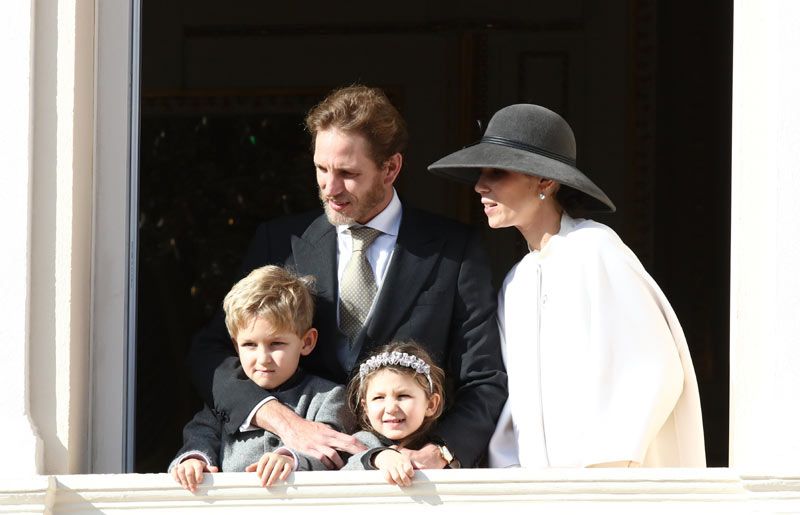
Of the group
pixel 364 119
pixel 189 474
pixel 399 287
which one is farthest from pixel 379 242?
pixel 189 474

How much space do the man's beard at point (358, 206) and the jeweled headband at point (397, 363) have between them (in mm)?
402

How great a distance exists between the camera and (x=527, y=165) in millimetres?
4129

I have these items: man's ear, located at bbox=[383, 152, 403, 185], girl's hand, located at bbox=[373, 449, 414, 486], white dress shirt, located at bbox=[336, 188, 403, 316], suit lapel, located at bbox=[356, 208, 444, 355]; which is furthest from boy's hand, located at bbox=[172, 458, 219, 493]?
man's ear, located at bbox=[383, 152, 403, 185]

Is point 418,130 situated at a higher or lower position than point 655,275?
higher

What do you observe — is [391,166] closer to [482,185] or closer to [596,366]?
[482,185]

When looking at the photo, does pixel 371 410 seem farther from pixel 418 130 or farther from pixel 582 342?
pixel 418 130

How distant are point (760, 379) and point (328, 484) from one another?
41.4 inches

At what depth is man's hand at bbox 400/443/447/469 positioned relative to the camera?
407cm

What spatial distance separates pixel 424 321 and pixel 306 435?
447 millimetres

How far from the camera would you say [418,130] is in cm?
789

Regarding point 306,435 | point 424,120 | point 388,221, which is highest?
point 424,120

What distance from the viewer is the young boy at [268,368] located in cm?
410

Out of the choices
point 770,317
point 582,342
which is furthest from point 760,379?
point 582,342

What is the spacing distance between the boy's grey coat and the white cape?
0.44 metres
